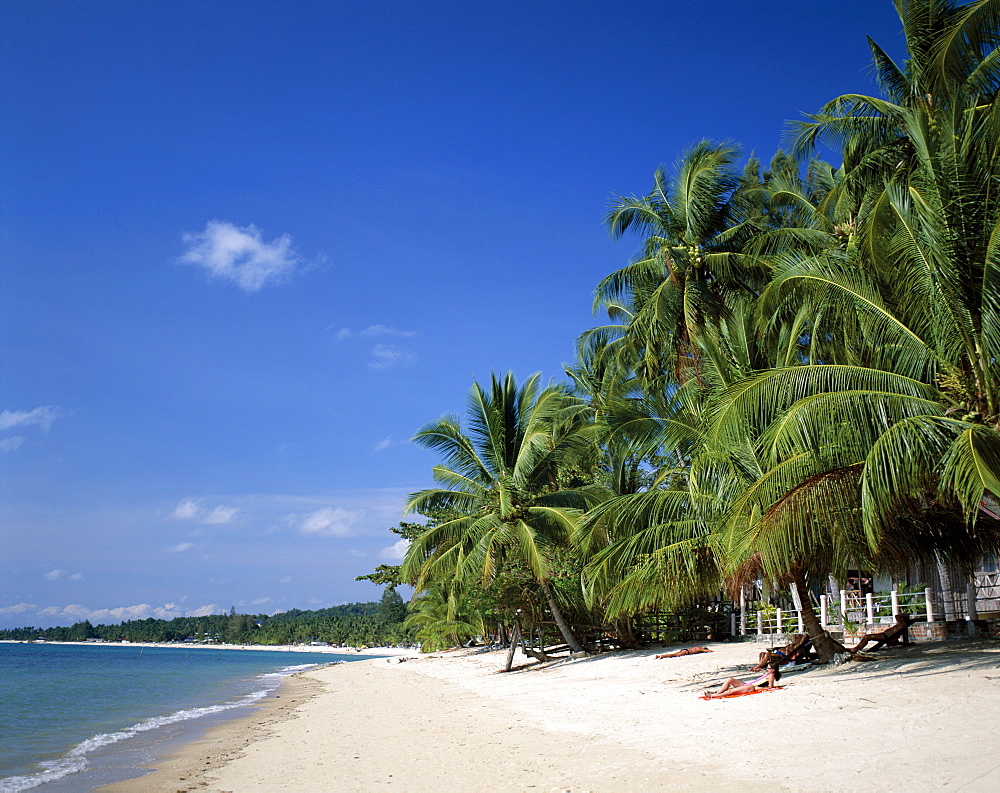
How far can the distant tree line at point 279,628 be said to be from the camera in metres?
86.3

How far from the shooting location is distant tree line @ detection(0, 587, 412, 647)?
8631 cm

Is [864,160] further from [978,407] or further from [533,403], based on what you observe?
[533,403]

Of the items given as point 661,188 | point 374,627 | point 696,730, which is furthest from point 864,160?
point 374,627

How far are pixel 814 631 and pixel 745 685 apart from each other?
2.04m

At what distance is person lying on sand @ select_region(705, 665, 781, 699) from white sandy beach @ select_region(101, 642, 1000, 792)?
39 cm

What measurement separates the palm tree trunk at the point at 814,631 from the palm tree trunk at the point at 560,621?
814 cm

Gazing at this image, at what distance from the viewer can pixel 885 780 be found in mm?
5285

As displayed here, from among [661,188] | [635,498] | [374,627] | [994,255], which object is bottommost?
[374,627]

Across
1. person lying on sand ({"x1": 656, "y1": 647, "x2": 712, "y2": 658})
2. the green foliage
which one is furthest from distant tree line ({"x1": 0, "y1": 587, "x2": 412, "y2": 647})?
person lying on sand ({"x1": 656, "y1": 647, "x2": 712, "y2": 658})

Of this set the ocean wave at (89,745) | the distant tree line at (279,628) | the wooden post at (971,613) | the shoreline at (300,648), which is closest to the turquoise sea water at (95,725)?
the ocean wave at (89,745)

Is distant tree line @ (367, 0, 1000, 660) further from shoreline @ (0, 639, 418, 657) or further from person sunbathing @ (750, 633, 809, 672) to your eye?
shoreline @ (0, 639, 418, 657)

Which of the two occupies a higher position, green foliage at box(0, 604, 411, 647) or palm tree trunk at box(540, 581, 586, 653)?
palm tree trunk at box(540, 581, 586, 653)

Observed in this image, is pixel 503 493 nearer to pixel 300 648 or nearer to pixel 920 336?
pixel 920 336

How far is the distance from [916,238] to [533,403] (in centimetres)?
1283
